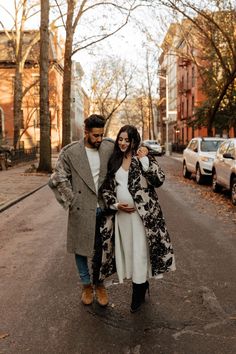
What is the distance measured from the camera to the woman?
4.02 metres

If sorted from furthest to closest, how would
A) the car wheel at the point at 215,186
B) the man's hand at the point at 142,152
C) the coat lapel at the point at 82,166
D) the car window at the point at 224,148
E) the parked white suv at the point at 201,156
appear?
the parked white suv at the point at 201,156 < the car wheel at the point at 215,186 < the car window at the point at 224,148 < the coat lapel at the point at 82,166 < the man's hand at the point at 142,152

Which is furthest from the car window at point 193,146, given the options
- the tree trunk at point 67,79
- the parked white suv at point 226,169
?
the tree trunk at point 67,79

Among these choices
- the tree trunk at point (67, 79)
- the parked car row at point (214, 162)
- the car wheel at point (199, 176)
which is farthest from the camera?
the tree trunk at point (67, 79)

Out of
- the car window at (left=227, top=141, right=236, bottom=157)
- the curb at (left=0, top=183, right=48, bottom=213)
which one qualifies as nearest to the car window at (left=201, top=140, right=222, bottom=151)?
the car window at (left=227, top=141, right=236, bottom=157)

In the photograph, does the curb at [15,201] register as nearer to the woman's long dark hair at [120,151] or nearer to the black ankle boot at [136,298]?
the black ankle boot at [136,298]

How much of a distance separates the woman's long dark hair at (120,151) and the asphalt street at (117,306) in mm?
1332

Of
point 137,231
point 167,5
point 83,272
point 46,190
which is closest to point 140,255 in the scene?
point 137,231

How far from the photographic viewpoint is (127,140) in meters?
4.02

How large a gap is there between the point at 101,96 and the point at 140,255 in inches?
2277

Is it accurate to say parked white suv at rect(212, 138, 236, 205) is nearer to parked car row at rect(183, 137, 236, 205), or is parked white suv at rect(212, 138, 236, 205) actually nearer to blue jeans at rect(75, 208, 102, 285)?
parked car row at rect(183, 137, 236, 205)

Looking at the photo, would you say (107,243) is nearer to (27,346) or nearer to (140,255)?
(140,255)

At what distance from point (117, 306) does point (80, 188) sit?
125 centimetres

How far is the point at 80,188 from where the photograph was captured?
419 centimetres

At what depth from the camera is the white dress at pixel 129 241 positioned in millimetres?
4074
